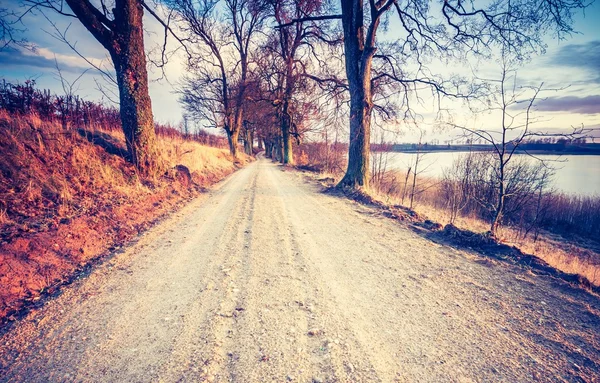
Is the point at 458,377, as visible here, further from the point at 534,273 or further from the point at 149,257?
the point at 149,257

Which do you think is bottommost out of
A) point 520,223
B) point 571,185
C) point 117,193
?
point 520,223

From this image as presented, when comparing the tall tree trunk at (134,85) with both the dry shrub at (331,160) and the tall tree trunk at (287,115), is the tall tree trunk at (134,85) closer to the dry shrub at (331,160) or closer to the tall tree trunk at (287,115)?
the dry shrub at (331,160)

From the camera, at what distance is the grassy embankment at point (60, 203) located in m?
2.66

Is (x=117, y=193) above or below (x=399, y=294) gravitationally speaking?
above

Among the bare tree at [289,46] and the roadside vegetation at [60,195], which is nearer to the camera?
the roadside vegetation at [60,195]

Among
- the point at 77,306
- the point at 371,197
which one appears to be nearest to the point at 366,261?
the point at 77,306

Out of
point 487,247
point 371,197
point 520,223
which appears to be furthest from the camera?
point 520,223

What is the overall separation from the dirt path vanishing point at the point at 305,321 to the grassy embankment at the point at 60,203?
0.45 m

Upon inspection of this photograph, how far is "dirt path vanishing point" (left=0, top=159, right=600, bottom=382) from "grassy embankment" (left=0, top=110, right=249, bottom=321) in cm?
45

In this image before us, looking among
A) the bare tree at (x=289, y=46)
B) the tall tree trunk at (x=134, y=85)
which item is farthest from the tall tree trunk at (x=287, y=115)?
the tall tree trunk at (x=134, y=85)

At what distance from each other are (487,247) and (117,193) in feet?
22.6

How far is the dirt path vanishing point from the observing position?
5.31 ft

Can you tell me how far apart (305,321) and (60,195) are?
4.69 metres

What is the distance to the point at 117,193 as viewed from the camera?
5.15 metres
